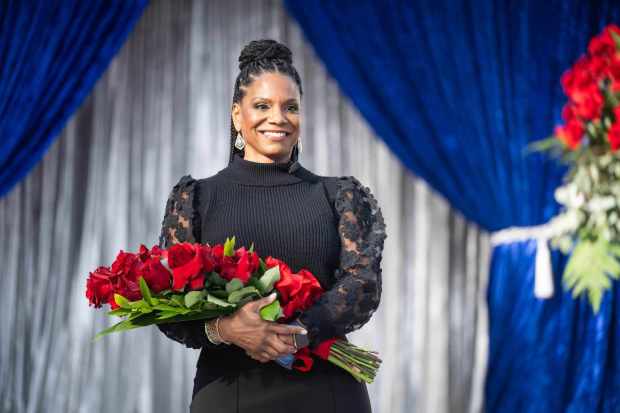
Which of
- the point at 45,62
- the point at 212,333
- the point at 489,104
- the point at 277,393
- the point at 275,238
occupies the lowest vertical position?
the point at 277,393

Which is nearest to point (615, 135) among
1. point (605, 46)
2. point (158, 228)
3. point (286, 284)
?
point (605, 46)

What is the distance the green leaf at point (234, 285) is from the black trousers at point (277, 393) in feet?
0.94

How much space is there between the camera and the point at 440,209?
16.8ft

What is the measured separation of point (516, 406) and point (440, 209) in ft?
3.65

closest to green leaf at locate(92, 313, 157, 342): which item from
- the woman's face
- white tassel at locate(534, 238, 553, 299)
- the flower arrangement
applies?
the woman's face

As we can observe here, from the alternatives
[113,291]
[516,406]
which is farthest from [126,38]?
[113,291]

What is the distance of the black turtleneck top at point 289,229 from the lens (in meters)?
2.25

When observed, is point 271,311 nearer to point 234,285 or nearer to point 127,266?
point 234,285

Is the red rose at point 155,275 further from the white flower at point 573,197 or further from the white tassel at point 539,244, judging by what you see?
the white tassel at point 539,244

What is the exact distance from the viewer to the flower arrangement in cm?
170

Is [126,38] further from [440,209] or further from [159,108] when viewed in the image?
[440,209]

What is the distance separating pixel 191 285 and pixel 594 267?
2.76 feet

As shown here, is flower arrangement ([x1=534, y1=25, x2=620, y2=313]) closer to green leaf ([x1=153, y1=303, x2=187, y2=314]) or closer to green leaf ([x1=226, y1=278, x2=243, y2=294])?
green leaf ([x1=226, y1=278, x2=243, y2=294])

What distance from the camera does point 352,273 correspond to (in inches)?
89.9
